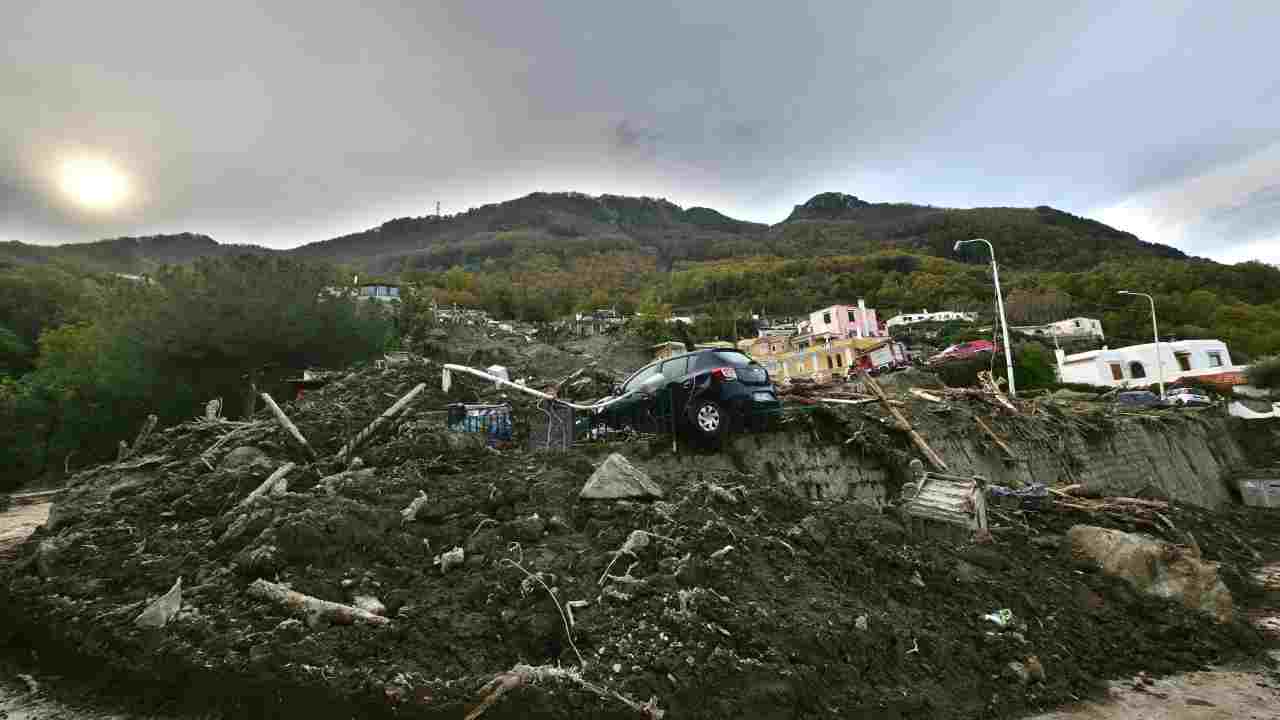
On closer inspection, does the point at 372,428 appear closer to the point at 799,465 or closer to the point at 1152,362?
the point at 799,465

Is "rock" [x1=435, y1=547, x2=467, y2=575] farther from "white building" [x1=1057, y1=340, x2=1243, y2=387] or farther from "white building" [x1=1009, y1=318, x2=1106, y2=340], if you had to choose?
"white building" [x1=1009, y1=318, x2=1106, y2=340]

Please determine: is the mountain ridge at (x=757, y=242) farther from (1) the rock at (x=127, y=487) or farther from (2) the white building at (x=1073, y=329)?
(1) the rock at (x=127, y=487)

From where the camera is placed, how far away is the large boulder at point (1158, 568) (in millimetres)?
6883

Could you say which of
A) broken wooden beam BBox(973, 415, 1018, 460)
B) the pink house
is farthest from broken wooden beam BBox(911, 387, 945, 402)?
the pink house

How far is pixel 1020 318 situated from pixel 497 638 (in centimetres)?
8967

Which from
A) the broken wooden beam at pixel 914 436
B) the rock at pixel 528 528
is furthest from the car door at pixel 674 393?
the broken wooden beam at pixel 914 436

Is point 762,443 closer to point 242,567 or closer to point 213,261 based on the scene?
point 242,567

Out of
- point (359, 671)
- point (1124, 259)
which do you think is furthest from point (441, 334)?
point (1124, 259)

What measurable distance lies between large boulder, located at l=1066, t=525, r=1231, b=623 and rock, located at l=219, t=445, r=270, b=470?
475 inches

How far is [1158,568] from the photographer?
7.27m

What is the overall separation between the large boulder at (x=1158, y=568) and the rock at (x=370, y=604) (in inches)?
352

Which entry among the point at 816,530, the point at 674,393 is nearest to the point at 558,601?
the point at 816,530

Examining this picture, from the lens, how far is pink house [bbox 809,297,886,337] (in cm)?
5709

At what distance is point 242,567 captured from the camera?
528 cm
